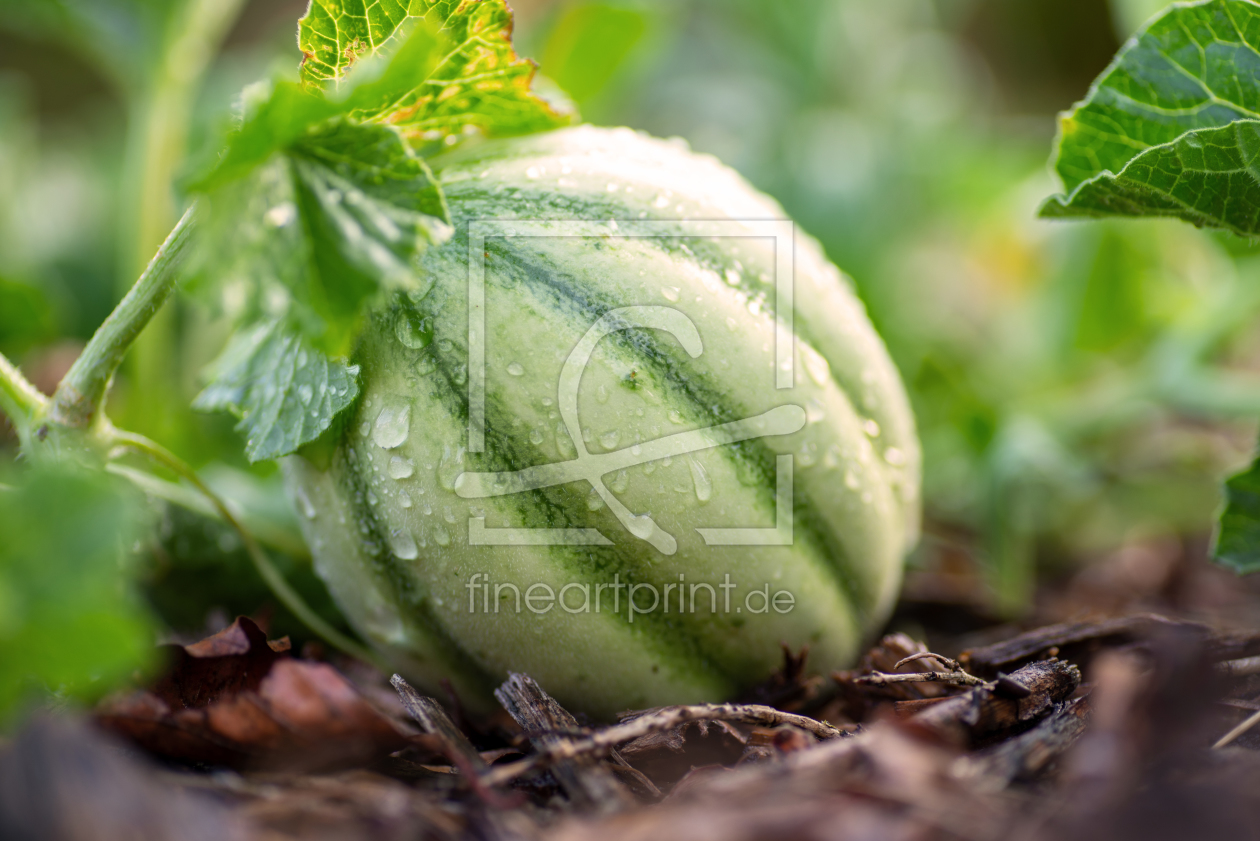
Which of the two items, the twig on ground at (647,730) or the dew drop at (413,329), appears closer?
the twig on ground at (647,730)

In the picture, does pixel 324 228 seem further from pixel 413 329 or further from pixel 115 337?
pixel 115 337

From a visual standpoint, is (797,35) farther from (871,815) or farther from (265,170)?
(871,815)

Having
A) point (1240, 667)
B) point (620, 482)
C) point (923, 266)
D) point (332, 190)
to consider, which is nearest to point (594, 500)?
point (620, 482)

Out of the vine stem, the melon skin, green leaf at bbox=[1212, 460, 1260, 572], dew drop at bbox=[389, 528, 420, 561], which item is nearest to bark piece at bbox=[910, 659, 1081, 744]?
the melon skin

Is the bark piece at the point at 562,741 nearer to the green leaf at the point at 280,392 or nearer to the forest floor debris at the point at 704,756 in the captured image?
the forest floor debris at the point at 704,756

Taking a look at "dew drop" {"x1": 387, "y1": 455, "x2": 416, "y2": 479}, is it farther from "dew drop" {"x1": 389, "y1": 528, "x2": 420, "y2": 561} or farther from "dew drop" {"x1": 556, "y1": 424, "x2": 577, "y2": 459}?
"dew drop" {"x1": 556, "y1": 424, "x2": 577, "y2": 459}

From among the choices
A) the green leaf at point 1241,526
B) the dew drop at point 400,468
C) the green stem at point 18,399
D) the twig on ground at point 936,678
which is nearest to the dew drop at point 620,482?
the dew drop at point 400,468
